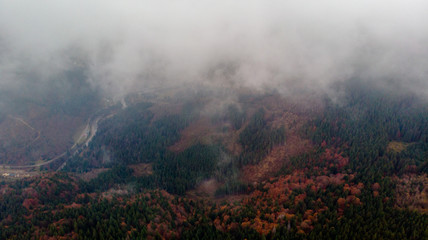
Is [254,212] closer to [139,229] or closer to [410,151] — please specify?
[139,229]

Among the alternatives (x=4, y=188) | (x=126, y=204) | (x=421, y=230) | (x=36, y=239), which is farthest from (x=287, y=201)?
(x=4, y=188)

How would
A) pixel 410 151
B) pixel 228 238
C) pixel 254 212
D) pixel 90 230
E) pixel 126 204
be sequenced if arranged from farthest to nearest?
pixel 410 151
pixel 126 204
pixel 254 212
pixel 90 230
pixel 228 238

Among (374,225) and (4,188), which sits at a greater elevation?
(4,188)

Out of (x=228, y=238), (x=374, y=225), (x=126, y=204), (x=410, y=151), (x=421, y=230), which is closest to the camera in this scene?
(x=421, y=230)

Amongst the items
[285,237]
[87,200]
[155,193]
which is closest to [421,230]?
[285,237]

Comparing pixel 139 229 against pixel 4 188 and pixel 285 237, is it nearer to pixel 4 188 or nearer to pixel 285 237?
pixel 285 237

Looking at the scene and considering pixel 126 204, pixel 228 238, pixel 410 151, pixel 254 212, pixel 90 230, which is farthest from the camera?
pixel 410 151

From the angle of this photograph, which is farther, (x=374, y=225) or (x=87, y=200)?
(x=87, y=200)

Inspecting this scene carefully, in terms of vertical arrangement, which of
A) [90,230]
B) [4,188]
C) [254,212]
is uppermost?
[4,188]

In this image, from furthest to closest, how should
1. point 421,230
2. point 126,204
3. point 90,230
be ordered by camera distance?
point 126,204, point 90,230, point 421,230
